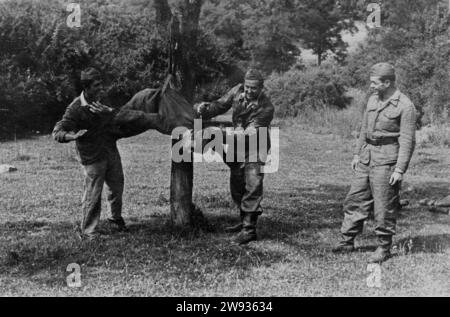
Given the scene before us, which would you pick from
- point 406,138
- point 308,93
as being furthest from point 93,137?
point 308,93

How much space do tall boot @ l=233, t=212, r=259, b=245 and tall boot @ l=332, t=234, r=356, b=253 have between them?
1036 millimetres

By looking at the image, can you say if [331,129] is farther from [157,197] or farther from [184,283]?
[184,283]

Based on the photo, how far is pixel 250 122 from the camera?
768 cm

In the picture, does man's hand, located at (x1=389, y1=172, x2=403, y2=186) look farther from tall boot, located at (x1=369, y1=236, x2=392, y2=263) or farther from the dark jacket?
the dark jacket

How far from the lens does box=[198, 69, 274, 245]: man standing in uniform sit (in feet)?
24.6

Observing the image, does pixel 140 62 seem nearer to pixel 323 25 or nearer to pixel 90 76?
pixel 90 76

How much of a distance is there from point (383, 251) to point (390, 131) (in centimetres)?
140

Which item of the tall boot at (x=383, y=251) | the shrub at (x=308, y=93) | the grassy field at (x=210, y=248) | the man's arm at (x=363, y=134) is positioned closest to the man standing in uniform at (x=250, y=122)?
the grassy field at (x=210, y=248)

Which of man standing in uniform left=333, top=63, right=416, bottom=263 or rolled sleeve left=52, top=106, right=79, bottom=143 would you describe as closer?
man standing in uniform left=333, top=63, right=416, bottom=263

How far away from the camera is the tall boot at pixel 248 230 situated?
24.6 feet

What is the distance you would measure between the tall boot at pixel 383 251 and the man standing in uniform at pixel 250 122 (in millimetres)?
1532

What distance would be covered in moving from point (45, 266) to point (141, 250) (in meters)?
1.12

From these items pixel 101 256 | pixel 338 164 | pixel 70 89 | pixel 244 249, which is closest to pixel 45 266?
pixel 101 256

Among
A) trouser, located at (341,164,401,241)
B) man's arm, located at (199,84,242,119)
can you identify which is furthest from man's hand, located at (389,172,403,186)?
man's arm, located at (199,84,242,119)
